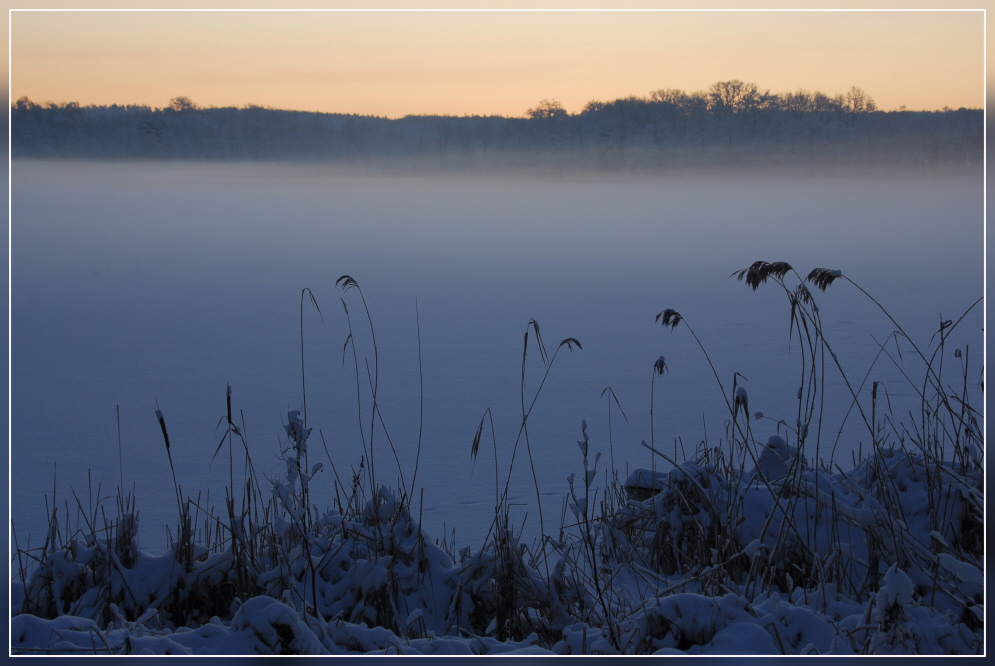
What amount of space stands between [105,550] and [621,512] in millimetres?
1272

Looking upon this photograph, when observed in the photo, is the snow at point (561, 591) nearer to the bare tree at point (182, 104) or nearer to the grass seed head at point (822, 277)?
the grass seed head at point (822, 277)

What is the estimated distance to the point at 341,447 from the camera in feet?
9.12

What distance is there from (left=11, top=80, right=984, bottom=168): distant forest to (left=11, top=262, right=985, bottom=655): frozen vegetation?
163 centimetres

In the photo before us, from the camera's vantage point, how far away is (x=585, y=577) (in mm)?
1694

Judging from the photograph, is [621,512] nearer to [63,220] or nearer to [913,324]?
[913,324]

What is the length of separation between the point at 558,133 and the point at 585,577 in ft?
9.59

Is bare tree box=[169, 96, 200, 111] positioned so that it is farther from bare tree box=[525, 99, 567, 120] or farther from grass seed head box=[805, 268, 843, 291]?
grass seed head box=[805, 268, 843, 291]

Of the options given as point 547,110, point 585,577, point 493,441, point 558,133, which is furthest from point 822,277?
point 558,133

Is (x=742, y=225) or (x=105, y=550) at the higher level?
(x=742, y=225)

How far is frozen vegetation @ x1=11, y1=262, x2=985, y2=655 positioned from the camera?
53.1 inches

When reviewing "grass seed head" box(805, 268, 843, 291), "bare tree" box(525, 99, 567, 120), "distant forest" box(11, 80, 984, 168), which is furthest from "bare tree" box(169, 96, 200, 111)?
"grass seed head" box(805, 268, 843, 291)

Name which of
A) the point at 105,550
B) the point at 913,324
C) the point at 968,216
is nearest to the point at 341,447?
the point at 105,550

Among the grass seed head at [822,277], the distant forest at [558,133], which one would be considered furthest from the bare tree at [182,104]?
the grass seed head at [822,277]

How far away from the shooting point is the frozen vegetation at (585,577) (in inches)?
53.1
